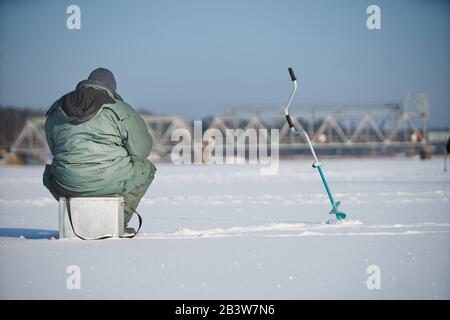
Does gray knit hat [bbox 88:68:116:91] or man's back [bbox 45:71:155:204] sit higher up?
gray knit hat [bbox 88:68:116:91]

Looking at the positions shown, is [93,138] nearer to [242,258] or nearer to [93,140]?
[93,140]

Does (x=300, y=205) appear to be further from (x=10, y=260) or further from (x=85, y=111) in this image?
(x=10, y=260)

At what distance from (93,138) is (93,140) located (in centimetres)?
2

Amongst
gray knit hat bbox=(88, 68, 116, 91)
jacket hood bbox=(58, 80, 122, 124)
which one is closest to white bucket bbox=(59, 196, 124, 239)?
jacket hood bbox=(58, 80, 122, 124)

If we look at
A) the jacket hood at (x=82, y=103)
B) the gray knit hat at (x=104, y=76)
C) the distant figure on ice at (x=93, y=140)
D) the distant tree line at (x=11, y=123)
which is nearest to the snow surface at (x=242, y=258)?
the distant figure on ice at (x=93, y=140)

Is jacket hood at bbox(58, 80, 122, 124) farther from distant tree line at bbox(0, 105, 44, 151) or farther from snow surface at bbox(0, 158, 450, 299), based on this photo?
distant tree line at bbox(0, 105, 44, 151)

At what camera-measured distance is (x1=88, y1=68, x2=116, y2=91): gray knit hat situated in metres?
Result: 5.36

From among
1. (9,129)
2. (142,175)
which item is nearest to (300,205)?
(142,175)

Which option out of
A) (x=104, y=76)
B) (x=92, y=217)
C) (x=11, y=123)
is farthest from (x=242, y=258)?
(x=11, y=123)

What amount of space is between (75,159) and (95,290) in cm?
198

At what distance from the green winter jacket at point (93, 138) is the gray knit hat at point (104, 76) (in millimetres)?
120

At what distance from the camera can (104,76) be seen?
17.7ft

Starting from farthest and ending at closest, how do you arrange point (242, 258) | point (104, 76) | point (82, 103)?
point (104, 76) < point (82, 103) < point (242, 258)

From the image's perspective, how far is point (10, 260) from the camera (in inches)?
171
